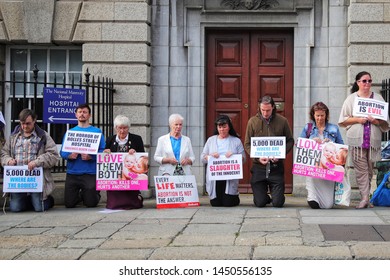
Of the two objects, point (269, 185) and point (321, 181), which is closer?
point (321, 181)

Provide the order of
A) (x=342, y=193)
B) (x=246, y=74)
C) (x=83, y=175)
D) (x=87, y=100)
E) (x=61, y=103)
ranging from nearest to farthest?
1. (x=342, y=193)
2. (x=83, y=175)
3. (x=61, y=103)
4. (x=87, y=100)
5. (x=246, y=74)

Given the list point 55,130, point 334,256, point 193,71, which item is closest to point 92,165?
point 55,130

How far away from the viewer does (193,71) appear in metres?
13.1

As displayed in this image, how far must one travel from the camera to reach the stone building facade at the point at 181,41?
12.7 meters

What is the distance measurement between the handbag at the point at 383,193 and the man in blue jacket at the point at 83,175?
4.35 metres

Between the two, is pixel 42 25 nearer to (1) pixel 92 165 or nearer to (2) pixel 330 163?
(1) pixel 92 165

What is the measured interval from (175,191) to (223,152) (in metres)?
0.98

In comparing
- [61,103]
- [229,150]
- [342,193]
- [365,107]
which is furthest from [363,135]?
[61,103]

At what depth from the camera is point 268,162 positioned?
426 inches

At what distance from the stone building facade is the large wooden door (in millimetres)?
167

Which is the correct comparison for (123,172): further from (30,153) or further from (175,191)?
(30,153)

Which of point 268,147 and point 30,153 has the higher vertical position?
point 268,147

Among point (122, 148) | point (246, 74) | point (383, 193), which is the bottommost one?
point (383, 193)

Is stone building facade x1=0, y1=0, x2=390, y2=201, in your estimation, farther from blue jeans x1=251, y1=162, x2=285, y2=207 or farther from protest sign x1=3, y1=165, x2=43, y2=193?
protest sign x1=3, y1=165, x2=43, y2=193
